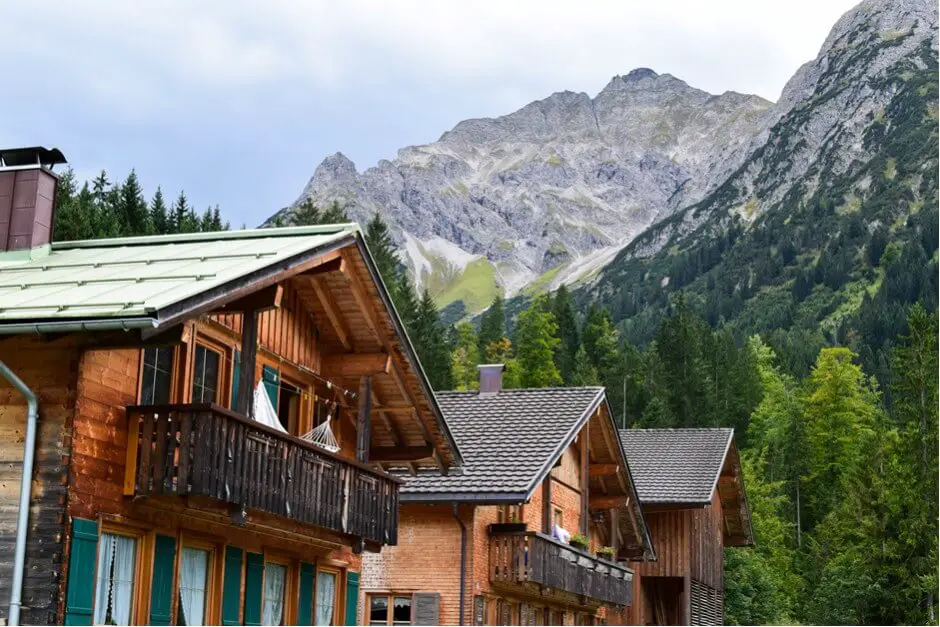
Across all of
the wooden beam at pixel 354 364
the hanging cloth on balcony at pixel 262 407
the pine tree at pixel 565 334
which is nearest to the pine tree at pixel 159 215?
the pine tree at pixel 565 334

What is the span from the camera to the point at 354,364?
20.0 m

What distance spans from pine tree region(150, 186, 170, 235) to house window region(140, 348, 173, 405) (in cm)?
5322

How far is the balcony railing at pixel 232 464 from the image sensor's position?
563 inches

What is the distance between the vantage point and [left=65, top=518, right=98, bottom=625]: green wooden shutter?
13836mm

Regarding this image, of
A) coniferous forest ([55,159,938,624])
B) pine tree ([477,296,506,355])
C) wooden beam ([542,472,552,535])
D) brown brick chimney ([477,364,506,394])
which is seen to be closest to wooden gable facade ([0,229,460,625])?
wooden beam ([542,472,552,535])

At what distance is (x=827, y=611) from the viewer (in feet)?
188

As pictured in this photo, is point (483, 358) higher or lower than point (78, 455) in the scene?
higher

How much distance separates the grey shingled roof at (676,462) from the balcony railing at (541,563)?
345 inches

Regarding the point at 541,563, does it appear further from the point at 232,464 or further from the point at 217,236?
the point at 232,464

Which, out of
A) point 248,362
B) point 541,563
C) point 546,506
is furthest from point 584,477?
point 248,362

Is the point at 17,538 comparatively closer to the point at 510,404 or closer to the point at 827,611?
the point at 510,404

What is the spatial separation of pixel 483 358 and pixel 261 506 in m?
98.0

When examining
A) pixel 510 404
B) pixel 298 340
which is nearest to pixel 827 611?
pixel 510 404

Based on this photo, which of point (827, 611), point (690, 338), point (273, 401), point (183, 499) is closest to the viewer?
point (183, 499)
